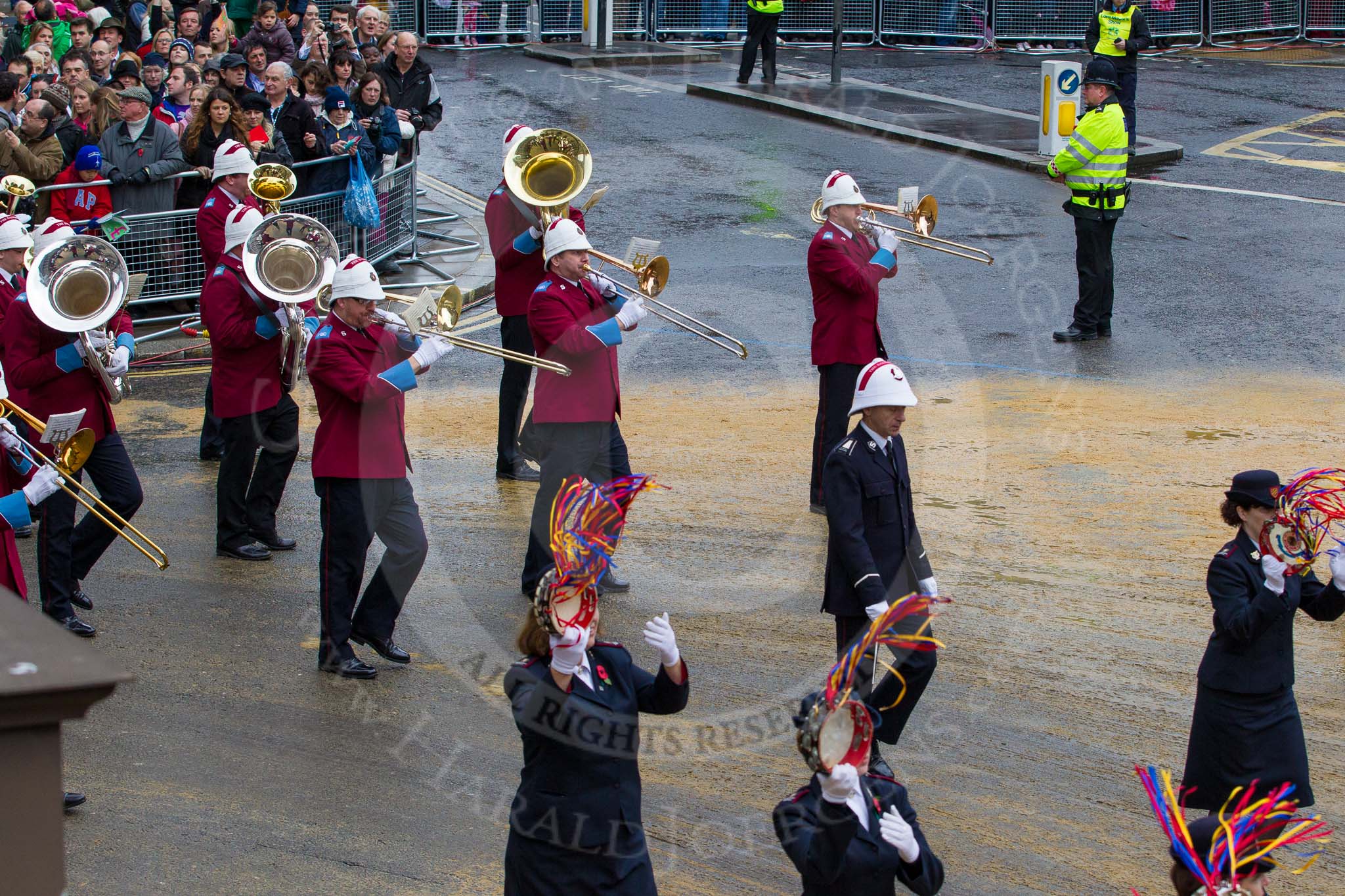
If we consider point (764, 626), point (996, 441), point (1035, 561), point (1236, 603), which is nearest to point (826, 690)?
point (1236, 603)

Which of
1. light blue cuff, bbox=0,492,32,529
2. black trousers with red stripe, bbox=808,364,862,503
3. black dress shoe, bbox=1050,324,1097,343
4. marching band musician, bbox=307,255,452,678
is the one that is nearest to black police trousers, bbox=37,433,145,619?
light blue cuff, bbox=0,492,32,529

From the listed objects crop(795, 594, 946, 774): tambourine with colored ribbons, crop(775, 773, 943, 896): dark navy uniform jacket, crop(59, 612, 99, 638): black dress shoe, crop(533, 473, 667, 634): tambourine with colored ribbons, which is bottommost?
crop(59, 612, 99, 638): black dress shoe

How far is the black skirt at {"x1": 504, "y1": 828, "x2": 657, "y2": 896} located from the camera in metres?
4.81

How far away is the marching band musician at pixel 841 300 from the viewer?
8.97m

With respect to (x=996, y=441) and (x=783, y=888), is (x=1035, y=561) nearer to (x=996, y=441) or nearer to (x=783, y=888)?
(x=996, y=441)

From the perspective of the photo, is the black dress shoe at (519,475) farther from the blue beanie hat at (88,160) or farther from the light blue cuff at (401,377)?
the blue beanie hat at (88,160)

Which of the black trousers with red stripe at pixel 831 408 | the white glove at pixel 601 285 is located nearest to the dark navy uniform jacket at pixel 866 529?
the white glove at pixel 601 285

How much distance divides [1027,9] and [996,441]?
17.2 metres

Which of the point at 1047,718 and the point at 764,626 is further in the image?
the point at 764,626

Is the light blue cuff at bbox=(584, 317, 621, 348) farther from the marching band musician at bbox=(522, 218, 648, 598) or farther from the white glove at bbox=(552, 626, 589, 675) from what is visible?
the white glove at bbox=(552, 626, 589, 675)

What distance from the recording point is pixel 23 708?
2.84 meters

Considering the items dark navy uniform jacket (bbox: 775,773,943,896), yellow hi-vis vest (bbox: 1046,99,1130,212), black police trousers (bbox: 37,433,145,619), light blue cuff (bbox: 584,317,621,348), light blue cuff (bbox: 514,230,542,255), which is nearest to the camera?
dark navy uniform jacket (bbox: 775,773,943,896)

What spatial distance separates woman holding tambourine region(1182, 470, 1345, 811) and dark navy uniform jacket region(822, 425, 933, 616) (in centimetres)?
130

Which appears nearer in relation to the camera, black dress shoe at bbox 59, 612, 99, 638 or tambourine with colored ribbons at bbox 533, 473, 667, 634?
tambourine with colored ribbons at bbox 533, 473, 667, 634
